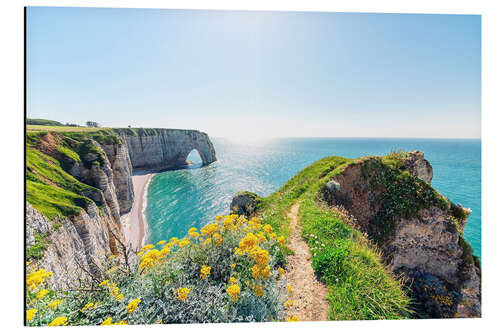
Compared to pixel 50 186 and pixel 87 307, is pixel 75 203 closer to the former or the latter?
pixel 50 186

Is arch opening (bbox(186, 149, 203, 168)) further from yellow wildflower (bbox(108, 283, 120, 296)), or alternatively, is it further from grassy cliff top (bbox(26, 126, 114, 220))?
yellow wildflower (bbox(108, 283, 120, 296))

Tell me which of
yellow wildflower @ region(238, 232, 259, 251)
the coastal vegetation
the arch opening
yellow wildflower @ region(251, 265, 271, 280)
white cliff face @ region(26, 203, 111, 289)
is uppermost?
the arch opening

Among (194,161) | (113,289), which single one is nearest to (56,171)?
(113,289)

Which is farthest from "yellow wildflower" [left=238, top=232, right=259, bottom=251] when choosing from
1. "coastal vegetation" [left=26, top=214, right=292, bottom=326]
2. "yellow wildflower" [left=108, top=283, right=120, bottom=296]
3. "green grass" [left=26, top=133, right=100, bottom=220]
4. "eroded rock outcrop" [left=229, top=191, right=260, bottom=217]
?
"eroded rock outcrop" [left=229, top=191, right=260, bottom=217]

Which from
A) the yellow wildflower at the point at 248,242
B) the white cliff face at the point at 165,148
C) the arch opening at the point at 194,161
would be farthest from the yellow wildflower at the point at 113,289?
the arch opening at the point at 194,161

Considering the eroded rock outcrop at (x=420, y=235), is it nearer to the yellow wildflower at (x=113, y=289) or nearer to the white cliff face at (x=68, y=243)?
the yellow wildflower at (x=113, y=289)

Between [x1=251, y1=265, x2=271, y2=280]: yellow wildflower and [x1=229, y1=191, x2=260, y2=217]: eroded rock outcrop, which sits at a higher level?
[x1=251, y1=265, x2=271, y2=280]: yellow wildflower
